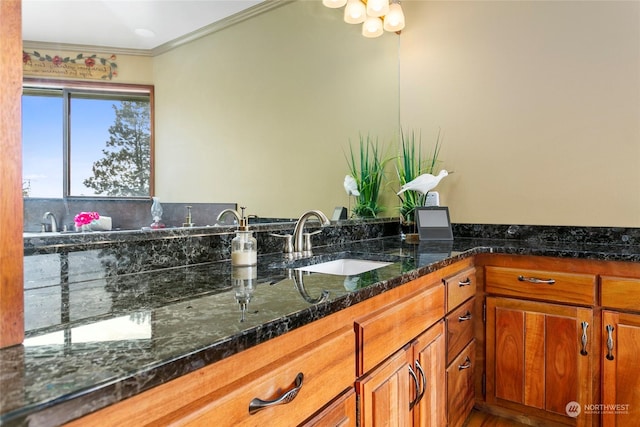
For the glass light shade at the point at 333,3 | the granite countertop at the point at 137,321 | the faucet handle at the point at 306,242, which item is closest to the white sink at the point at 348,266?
the faucet handle at the point at 306,242

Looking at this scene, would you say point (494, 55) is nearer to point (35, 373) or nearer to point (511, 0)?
point (511, 0)

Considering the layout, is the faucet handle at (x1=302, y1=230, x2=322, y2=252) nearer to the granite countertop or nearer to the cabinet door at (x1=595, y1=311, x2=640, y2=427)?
the granite countertop

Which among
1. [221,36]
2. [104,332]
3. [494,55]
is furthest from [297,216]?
[494,55]

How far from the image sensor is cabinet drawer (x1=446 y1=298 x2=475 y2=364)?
158 cm

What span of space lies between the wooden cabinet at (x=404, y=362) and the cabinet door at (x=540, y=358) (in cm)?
53

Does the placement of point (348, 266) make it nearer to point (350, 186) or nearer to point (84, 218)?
point (350, 186)

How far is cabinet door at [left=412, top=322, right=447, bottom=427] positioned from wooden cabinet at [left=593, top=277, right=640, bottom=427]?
2.38ft

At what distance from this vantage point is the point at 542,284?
175 centimetres

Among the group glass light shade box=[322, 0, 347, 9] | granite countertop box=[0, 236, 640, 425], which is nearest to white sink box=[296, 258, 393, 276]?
granite countertop box=[0, 236, 640, 425]

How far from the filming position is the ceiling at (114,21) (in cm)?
89

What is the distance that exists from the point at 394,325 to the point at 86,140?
974mm

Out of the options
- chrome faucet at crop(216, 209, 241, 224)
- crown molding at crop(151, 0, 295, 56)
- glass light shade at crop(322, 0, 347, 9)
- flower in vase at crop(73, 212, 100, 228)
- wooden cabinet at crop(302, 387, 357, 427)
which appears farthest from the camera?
glass light shade at crop(322, 0, 347, 9)

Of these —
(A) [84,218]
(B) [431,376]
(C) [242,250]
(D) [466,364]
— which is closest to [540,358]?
(D) [466,364]

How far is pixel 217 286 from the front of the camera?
981mm
